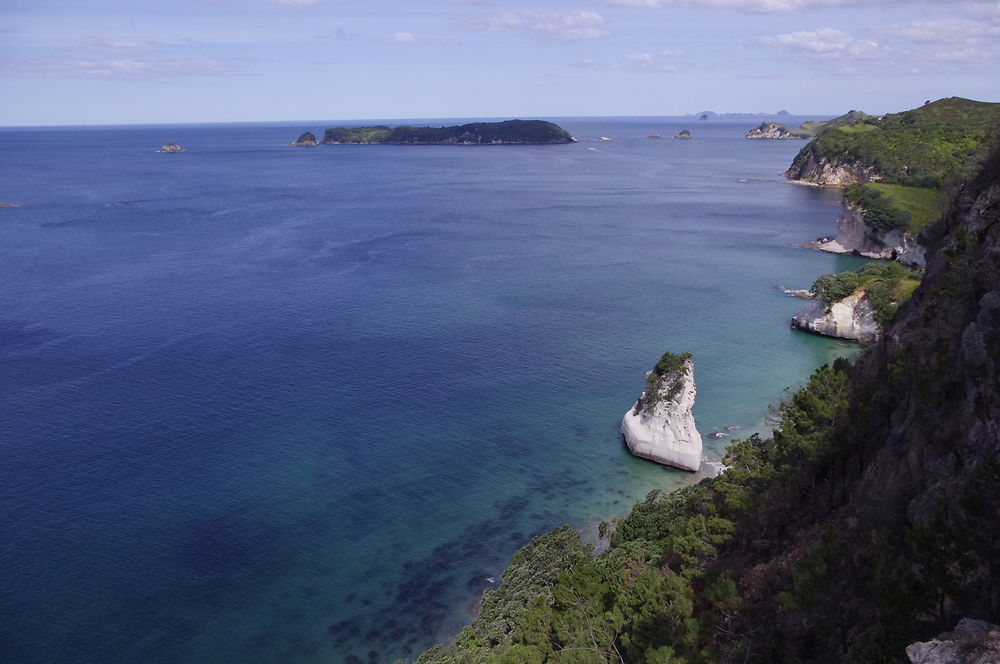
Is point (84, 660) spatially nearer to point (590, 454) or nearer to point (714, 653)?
point (714, 653)

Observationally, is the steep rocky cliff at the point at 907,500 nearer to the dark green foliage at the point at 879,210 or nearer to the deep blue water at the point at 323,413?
the deep blue water at the point at 323,413

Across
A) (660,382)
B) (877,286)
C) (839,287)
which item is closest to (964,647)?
(660,382)

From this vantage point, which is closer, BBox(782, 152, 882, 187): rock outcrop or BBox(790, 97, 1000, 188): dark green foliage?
BBox(790, 97, 1000, 188): dark green foliage

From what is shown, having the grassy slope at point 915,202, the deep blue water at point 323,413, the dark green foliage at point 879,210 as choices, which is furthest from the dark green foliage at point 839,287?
the dark green foliage at point 879,210

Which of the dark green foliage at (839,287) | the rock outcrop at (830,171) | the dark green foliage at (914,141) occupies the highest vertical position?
the dark green foliage at (914,141)

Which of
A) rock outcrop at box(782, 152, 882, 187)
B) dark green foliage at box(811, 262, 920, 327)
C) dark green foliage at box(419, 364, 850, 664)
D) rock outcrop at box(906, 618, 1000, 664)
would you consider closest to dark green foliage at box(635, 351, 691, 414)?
dark green foliage at box(419, 364, 850, 664)

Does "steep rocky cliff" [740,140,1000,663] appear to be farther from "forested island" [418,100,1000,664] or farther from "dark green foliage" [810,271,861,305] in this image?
"dark green foliage" [810,271,861,305]
